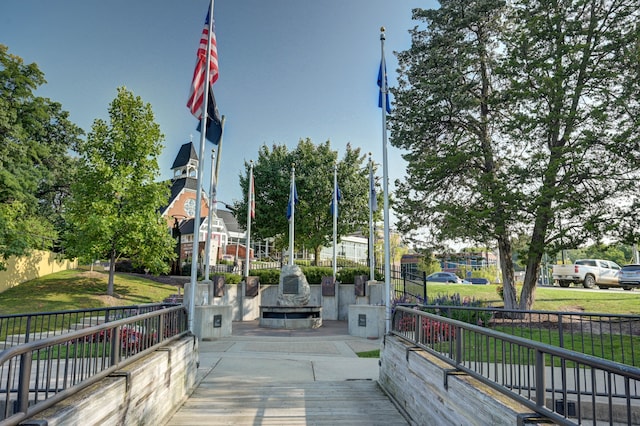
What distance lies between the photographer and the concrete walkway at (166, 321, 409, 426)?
5.91 metres

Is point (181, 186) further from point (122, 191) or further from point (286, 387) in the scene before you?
point (286, 387)

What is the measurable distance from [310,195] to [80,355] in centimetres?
2900

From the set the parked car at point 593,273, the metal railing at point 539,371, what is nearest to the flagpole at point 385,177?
the metal railing at point 539,371

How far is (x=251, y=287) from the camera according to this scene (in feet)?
68.2

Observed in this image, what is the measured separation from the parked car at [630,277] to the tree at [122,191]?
2738cm

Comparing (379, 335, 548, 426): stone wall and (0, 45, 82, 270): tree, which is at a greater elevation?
(0, 45, 82, 270): tree

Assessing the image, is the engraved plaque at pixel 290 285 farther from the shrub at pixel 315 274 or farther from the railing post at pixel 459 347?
the railing post at pixel 459 347

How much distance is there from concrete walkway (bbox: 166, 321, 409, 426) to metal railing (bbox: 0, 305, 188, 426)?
118 centimetres

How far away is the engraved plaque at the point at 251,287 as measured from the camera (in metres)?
20.7

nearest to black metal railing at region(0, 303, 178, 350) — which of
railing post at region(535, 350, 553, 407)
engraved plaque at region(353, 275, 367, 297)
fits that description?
railing post at region(535, 350, 553, 407)

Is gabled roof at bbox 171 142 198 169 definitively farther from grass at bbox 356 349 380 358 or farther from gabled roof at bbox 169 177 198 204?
grass at bbox 356 349 380 358

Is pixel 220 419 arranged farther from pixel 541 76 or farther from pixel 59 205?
pixel 59 205

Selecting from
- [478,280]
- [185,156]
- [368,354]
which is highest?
[185,156]

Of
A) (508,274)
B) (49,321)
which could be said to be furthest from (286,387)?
(508,274)
